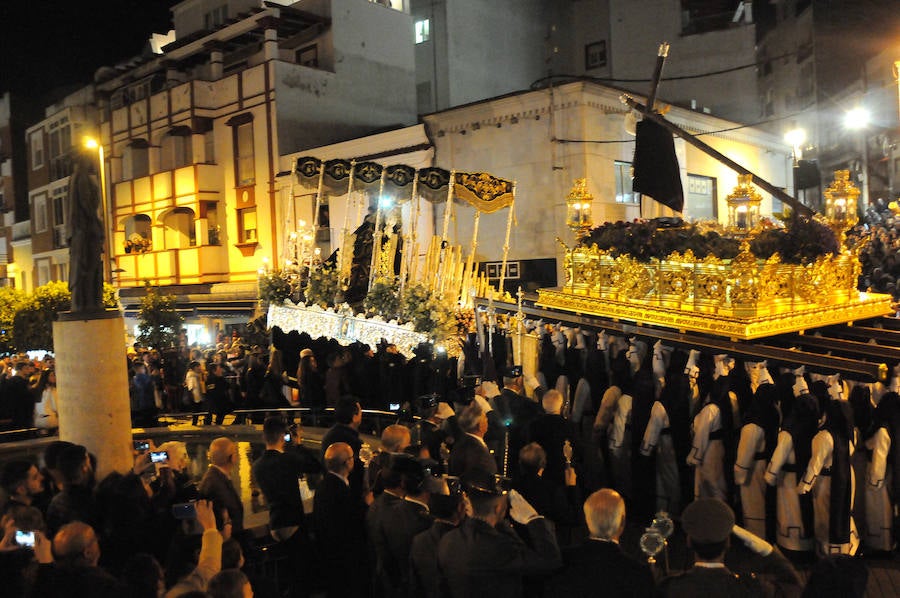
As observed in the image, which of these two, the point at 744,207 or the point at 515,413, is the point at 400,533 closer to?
the point at 515,413

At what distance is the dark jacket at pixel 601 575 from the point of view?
11.4ft

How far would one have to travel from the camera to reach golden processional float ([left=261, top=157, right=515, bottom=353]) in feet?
40.1

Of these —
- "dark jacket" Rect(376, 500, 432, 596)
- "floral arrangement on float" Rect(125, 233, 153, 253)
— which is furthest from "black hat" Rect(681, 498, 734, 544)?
"floral arrangement on float" Rect(125, 233, 153, 253)

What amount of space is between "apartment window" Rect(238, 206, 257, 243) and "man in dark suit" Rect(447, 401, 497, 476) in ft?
72.7

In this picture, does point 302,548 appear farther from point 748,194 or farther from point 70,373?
point 748,194

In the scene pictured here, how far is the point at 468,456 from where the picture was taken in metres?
6.10

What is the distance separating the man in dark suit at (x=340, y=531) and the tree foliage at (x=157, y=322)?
16.9 meters

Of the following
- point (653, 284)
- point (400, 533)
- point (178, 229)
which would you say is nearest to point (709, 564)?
point (400, 533)

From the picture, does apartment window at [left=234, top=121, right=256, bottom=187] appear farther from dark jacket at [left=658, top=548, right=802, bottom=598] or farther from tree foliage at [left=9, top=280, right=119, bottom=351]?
dark jacket at [left=658, top=548, right=802, bottom=598]

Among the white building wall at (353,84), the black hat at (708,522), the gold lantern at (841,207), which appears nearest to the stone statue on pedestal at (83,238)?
the black hat at (708,522)

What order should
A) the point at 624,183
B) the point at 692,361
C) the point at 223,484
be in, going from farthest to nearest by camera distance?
the point at 624,183, the point at 692,361, the point at 223,484

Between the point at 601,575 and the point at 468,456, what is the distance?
2.64 m

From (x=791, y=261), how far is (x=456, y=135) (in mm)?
12975

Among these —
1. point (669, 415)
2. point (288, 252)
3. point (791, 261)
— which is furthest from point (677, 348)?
point (288, 252)
